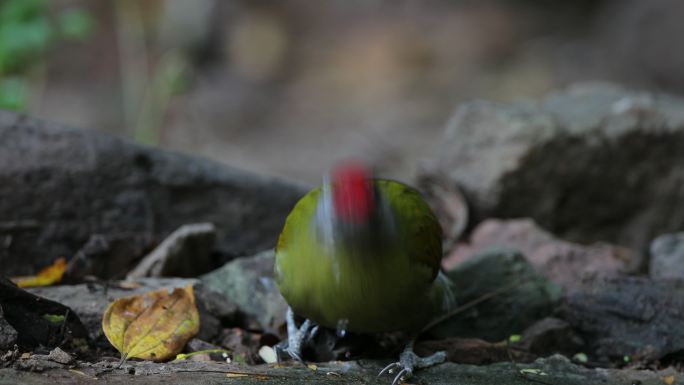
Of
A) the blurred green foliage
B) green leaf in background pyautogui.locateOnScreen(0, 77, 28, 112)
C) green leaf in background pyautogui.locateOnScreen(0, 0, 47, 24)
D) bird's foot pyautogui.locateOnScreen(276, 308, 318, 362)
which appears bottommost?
bird's foot pyautogui.locateOnScreen(276, 308, 318, 362)

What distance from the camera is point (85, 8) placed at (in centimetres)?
1399

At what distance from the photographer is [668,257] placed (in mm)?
4414

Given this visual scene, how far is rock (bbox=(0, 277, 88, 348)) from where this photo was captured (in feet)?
9.57

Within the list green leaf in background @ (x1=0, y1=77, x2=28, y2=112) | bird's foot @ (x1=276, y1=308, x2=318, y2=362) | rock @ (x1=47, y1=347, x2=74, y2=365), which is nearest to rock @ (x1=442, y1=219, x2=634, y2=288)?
bird's foot @ (x1=276, y1=308, x2=318, y2=362)

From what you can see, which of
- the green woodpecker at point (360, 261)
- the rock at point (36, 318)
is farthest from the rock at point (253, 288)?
the rock at point (36, 318)

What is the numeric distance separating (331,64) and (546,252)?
29.6ft

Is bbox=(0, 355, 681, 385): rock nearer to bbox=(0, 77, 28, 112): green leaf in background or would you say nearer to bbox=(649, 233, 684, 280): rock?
bbox=(649, 233, 684, 280): rock

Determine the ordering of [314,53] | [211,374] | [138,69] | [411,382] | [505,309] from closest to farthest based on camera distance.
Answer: [211,374]
[411,382]
[505,309]
[138,69]
[314,53]

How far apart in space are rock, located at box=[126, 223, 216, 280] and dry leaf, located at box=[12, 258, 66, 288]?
12.9 inches

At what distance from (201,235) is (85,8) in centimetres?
1096

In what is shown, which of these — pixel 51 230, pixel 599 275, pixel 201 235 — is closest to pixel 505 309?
pixel 599 275

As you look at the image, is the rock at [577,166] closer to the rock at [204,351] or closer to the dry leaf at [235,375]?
the rock at [204,351]

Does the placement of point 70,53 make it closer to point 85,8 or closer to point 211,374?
point 85,8

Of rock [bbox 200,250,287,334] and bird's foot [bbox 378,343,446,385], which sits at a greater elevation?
rock [bbox 200,250,287,334]
